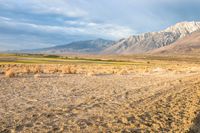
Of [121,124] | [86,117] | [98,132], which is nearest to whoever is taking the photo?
[98,132]

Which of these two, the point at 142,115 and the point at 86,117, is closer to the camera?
the point at 86,117

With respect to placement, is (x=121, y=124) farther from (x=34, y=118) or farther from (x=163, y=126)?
(x=34, y=118)

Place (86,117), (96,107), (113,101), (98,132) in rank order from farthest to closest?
(113,101), (96,107), (86,117), (98,132)

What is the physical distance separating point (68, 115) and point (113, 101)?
4654 mm

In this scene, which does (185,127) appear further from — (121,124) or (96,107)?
(96,107)

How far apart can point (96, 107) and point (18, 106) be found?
11.2 feet

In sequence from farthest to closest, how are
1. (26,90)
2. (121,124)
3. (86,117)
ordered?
(26,90) → (86,117) → (121,124)

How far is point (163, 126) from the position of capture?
43.2ft

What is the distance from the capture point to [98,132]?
461 inches

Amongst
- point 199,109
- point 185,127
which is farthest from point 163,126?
point 199,109

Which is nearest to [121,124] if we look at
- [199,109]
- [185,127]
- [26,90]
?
[185,127]

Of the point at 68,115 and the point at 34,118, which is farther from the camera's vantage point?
the point at 68,115

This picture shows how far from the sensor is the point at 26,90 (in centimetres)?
2172

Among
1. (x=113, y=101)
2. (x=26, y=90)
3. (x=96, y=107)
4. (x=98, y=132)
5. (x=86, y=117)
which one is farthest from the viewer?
(x=26, y=90)
